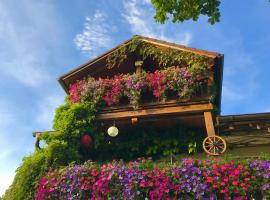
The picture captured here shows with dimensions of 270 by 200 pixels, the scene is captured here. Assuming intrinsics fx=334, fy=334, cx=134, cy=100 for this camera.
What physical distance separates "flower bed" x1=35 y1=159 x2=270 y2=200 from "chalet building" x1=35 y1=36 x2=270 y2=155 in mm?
1920

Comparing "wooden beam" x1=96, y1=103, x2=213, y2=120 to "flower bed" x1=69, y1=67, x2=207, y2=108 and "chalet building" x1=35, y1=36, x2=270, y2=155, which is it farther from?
"flower bed" x1=69, y1=67, x2=207, y2=108

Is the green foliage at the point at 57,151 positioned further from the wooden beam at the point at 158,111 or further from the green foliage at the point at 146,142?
the green foliage at the point at 146,142

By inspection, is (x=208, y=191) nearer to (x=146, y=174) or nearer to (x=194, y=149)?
(x=146, y=174)

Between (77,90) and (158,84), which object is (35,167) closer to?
(77,90)

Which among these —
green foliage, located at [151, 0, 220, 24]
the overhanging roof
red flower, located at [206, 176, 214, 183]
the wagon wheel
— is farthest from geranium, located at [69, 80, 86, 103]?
red flower, located at [206, 176, 214, 183]

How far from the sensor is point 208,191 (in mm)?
7301

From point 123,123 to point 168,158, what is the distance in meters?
1.91

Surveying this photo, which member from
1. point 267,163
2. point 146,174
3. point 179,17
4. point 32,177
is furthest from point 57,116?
point 267,163

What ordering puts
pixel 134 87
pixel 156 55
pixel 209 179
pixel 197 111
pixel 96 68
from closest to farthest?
pixel 209 179
pixel 197 111
pixel 134 87
pixel 156 55
pixel 96 68

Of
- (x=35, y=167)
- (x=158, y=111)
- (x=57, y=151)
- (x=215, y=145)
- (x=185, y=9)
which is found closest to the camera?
(x=185, y=9)

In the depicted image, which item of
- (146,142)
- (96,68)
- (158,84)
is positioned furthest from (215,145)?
(96,68)

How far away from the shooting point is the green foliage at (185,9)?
6734 millimetres

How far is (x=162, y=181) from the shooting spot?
758 centimetres

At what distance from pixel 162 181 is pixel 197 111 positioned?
344 centimetres
